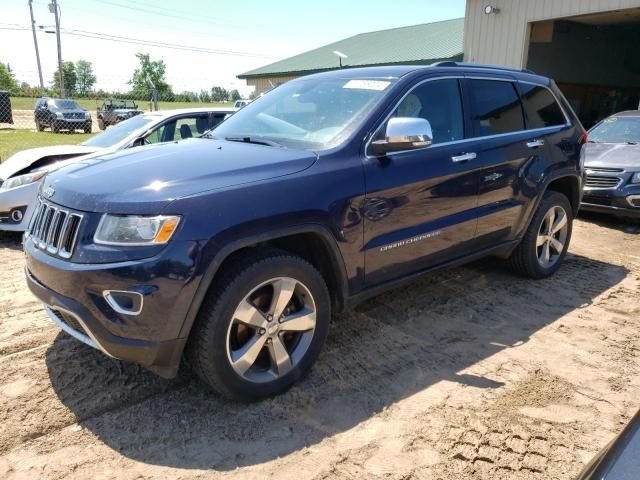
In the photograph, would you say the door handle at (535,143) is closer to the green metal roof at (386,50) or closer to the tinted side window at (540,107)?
the tinted side window at (540,107)

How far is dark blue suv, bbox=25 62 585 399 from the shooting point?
8.02ft

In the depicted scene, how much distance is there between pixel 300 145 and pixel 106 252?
136 centimetres

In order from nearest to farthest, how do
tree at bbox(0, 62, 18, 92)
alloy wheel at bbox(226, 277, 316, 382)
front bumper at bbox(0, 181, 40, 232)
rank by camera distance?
alloy wheel at bbox(226, 277, 316, 382) < front bumper at bbox(0, 181, 40, 232) < tree at bbox(0, 62, 18, 92)

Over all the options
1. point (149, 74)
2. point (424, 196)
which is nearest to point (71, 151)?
point (424, 196)

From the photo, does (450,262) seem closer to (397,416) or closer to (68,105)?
(397,416)

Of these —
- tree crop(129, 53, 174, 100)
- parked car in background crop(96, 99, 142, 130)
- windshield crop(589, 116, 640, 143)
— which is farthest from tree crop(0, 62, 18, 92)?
windshield crop(589, 116, 640, 143)

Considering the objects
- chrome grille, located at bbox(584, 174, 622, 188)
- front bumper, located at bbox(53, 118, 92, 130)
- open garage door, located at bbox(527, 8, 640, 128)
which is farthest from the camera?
front bumper, located at bbox(53, 118, 92, 130)

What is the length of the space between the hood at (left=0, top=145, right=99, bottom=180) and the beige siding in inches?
442

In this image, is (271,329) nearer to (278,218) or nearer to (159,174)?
(278,218)

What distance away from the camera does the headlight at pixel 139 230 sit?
7.90 ft

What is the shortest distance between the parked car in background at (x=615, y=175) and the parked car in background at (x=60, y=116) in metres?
21.8

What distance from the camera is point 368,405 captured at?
289 centimetres

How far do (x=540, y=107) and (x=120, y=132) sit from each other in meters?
4.94

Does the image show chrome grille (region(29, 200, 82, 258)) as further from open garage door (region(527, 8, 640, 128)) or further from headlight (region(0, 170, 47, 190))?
open garage door (region(527, 8, 640, 128))
